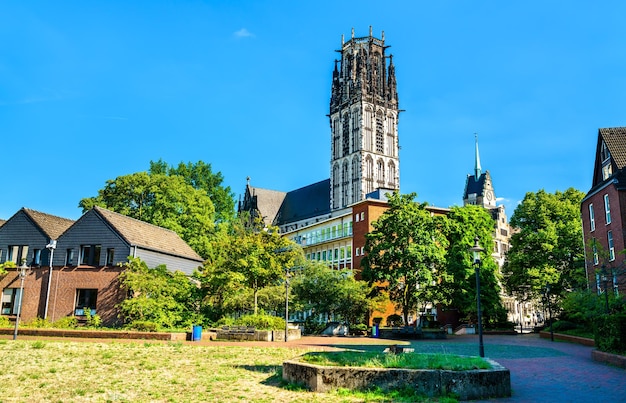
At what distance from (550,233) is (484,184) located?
82706mm

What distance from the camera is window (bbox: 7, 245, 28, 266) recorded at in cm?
3988

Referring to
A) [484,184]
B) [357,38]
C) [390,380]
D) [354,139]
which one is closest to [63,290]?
[390,380]

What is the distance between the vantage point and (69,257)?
38.8 metres

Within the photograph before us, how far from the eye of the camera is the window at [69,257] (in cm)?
3853

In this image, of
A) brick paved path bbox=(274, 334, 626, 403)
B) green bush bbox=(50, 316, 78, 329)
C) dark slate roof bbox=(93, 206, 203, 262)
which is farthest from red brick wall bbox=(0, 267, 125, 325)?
brick paved path bbox=(274, 334, 626, 403)

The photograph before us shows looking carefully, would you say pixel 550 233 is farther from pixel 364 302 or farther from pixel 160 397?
pixel 160 397

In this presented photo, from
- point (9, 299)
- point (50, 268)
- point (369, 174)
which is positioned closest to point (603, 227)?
point (50, 268)

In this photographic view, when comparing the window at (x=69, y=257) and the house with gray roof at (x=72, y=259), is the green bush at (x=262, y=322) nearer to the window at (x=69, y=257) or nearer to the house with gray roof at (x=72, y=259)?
the house with gray roof at (x=72, y=259)

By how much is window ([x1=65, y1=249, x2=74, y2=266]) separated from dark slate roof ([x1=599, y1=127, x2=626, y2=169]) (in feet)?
120

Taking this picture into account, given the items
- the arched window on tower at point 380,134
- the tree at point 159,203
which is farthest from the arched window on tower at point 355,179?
the tree at point 159,203

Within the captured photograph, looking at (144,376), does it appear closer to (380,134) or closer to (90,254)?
(90,254)

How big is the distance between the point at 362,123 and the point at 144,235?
77.1 m

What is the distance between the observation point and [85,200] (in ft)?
191

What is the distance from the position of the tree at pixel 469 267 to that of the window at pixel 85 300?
85.4 feet
